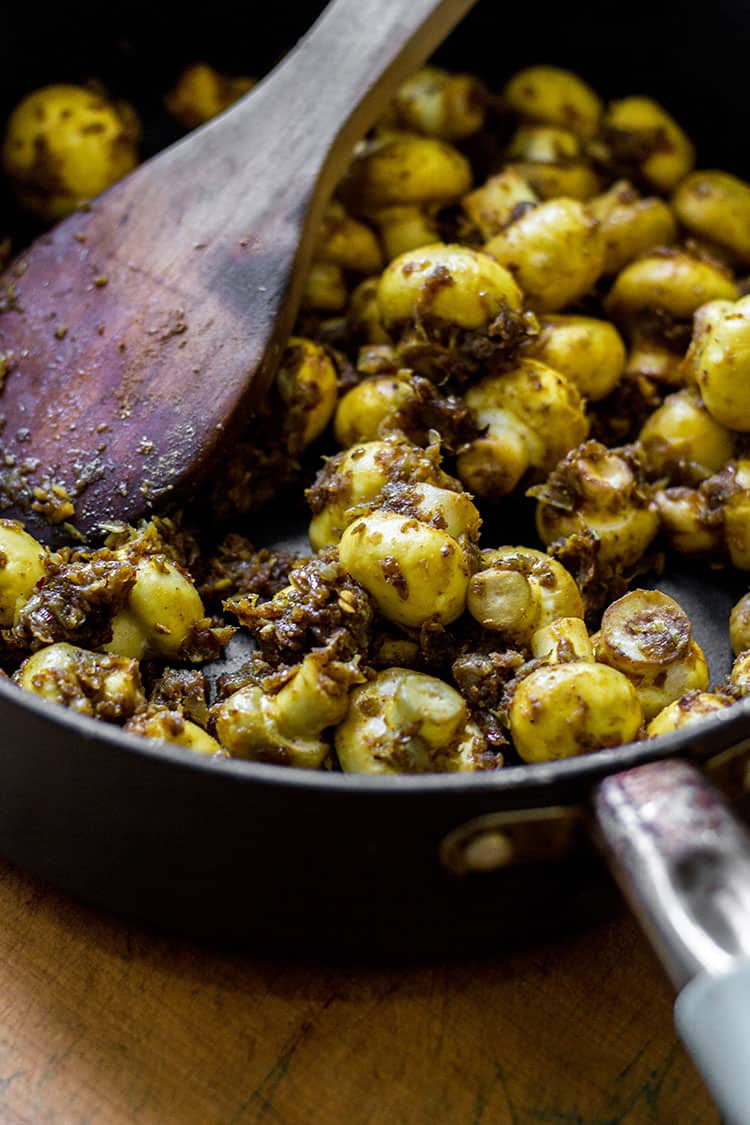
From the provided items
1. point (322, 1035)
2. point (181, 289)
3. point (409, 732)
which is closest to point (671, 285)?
point (181, 289)

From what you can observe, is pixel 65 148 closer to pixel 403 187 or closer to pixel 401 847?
pixel 403 187

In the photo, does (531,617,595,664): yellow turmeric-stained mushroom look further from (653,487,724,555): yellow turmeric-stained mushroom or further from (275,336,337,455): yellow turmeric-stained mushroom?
(275,336,337,455): yellow turmeric-stained mushroom

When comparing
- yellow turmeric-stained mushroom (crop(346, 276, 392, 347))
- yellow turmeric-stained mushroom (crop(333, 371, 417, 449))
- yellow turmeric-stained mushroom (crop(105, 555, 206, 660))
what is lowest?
yellow turmeric-stained mushroom (crop(105, 555, 206, 660))

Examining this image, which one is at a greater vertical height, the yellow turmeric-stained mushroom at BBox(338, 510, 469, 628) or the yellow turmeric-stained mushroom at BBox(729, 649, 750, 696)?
the yellow turmeric-stained mushroom at BBox(338, 510, 469, 628)

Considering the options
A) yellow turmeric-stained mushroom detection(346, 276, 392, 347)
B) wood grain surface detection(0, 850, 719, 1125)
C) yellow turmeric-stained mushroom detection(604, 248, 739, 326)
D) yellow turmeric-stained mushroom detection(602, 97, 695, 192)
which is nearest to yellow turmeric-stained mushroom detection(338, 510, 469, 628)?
wood grain surface detection(0, 850, 719, 1125)

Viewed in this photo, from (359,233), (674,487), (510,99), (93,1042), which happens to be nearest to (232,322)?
(359,233)

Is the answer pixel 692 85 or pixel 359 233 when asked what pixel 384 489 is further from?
pixel 692 85
